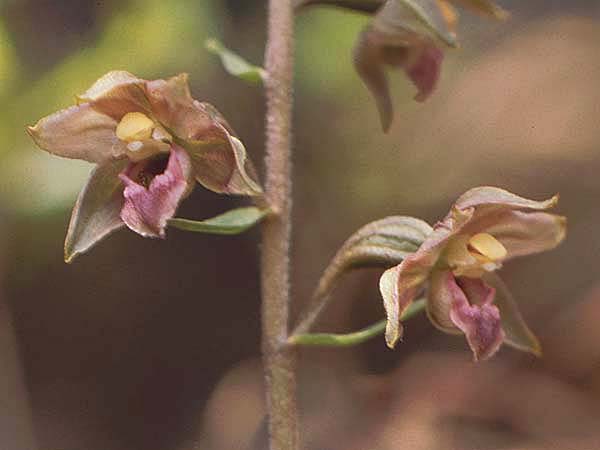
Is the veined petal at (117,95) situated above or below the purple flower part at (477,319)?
above

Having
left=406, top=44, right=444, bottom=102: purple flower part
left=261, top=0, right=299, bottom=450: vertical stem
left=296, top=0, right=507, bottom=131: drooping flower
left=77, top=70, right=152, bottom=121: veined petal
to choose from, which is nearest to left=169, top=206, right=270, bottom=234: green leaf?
left=261, top=0, right=299, bottom=450: vertical stem

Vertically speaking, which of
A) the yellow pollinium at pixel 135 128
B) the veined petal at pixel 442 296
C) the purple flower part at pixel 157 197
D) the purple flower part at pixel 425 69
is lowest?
the veined petal at pixel 442 296

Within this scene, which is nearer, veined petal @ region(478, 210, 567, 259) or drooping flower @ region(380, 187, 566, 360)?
drooping flower @ region(380, 187, 566, 360)

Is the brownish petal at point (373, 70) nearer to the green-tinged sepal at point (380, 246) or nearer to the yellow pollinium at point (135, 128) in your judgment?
the green-tinged sepal at point (380, 246)

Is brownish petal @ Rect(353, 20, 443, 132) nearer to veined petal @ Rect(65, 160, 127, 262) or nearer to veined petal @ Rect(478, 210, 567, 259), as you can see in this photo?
veined petal @ Rect(478, 210, 567, 259)

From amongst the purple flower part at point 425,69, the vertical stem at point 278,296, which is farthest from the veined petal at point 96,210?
the purple flower part at point 425,69

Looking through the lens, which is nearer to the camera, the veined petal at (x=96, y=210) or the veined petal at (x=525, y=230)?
the veined petal at (x=96, y=210)

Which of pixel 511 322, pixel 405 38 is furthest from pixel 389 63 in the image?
pixel 511 322
